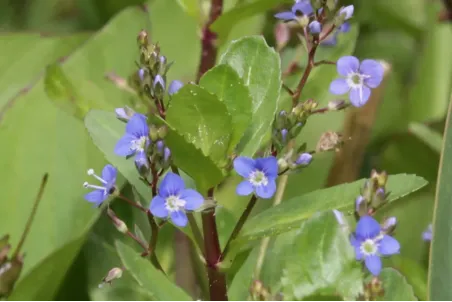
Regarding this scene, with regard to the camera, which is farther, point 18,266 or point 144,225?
point 144,225

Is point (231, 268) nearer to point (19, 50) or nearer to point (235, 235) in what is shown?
point (235, 235)

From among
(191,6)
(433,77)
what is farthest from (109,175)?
(433,77)

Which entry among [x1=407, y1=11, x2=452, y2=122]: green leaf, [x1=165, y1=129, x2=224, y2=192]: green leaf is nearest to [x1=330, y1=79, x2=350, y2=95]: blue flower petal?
[x1=165, y1=129, x2=224, y2=192]: green leaf

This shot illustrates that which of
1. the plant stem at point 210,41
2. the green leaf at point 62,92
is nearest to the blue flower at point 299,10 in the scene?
the plant stem at point 210,41

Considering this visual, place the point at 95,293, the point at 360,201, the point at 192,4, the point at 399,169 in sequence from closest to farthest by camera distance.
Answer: the point at 360,201 < the point at 95,293 < the point at 192,4 < the point at 399,169

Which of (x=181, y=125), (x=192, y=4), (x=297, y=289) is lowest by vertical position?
(x=297, y=289)

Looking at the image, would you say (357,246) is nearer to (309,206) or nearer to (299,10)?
(309,206)

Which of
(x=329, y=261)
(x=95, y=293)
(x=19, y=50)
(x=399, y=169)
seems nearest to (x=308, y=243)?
(x=329, y=261)
